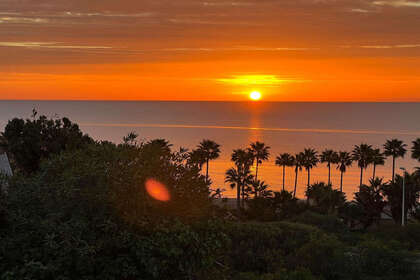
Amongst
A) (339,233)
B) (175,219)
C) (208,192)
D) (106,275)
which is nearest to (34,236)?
(106,275)

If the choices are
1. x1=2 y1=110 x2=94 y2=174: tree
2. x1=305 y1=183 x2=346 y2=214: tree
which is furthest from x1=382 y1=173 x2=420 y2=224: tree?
x1=2 y1=110 x2=94 y2=174: tree

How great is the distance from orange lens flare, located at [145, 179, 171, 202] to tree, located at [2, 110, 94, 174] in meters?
23.7

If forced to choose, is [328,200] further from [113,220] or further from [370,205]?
[113,220]

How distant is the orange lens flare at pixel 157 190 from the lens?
16.1m

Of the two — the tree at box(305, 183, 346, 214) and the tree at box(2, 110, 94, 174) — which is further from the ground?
the tree at box(2, 110, 94, 174)

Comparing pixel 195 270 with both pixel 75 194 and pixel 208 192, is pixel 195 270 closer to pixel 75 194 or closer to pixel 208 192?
pixel 208 192

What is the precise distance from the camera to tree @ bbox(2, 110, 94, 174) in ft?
131

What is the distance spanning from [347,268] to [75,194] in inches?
748

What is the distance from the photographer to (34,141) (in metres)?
39.8

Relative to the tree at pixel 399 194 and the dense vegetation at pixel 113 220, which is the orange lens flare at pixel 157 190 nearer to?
the dense vegetation at pixel 113 220

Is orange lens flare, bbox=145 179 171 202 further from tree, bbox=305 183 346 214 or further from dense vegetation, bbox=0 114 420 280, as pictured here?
tree, bbox=305 183 346 214

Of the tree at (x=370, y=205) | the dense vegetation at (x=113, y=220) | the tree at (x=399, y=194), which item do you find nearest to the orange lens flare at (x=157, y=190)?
the dense vegetation at (x=113, y=220)

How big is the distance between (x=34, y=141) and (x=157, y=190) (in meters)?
26.1

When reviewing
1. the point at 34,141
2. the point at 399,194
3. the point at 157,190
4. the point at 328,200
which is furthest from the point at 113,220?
the point at 399,194
